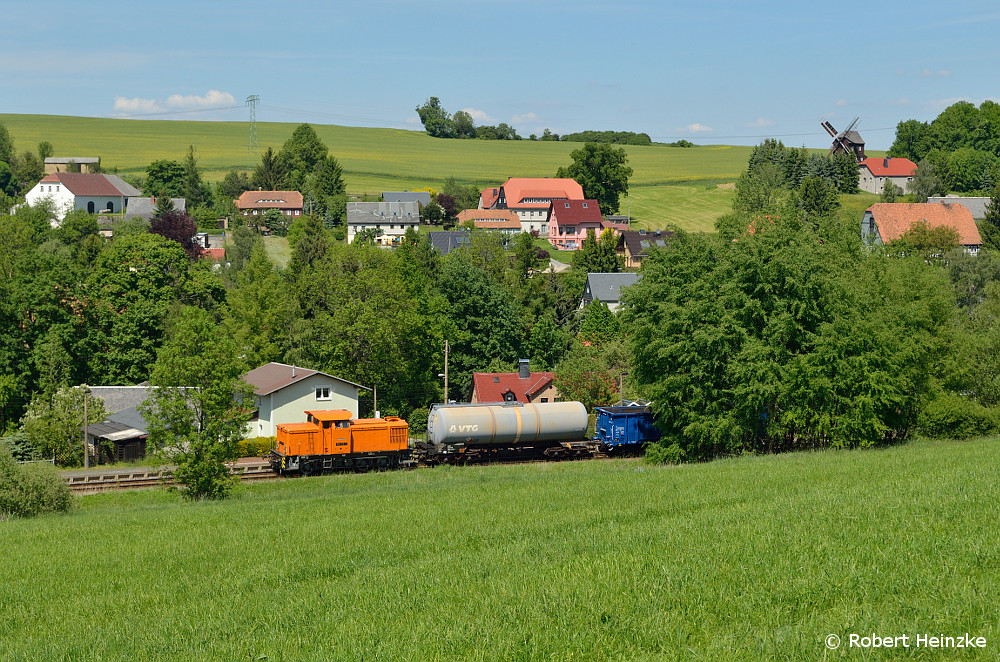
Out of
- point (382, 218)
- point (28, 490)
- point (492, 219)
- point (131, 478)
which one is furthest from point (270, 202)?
point (28, 490)

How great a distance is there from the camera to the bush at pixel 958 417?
45.8m

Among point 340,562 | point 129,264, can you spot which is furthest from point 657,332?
point 129,264

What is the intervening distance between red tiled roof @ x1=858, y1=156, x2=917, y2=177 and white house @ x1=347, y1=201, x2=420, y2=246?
9472cm

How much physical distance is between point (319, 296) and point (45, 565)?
171 feet

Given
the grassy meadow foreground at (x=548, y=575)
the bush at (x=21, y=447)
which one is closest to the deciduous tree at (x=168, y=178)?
the bush at (x=21, y=447)

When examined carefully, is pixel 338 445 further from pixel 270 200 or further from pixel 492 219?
pixel 270 200

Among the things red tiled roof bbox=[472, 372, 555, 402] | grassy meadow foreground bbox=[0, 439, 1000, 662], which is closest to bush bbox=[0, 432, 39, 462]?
grassy meadow foreground bbox=[0, 439, 1000, 662]

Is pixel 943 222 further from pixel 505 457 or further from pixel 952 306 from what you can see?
pixel 505 457

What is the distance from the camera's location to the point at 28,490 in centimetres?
3381

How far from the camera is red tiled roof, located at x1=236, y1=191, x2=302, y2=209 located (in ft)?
505

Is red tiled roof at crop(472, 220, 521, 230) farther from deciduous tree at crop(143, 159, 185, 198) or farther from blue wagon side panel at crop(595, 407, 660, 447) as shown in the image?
blue wagon side panel at crop(595, 407, 660, 447)

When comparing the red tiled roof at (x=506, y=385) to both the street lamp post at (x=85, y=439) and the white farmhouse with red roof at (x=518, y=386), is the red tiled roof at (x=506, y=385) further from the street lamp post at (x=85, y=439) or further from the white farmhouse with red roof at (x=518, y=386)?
the street lamp post at (x=85, y=439)

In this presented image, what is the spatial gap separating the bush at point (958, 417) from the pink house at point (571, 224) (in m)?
102

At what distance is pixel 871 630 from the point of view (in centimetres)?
1111
